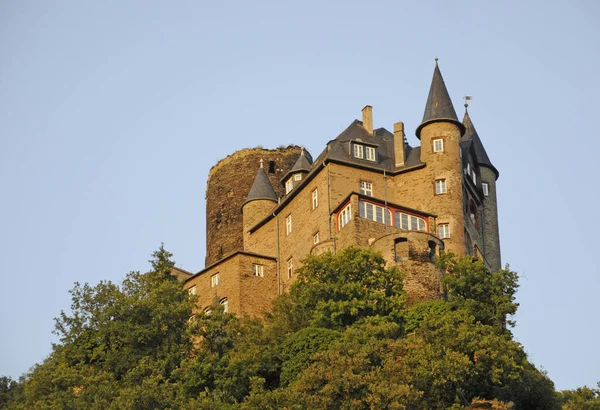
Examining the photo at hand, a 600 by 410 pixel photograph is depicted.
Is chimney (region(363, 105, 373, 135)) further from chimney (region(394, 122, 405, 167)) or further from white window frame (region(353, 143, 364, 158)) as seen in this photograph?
white window frame (region(353, 143, 364, 158))

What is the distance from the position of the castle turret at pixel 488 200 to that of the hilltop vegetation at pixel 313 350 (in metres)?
13.2

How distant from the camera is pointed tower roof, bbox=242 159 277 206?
79.2m

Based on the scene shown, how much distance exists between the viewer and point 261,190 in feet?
262

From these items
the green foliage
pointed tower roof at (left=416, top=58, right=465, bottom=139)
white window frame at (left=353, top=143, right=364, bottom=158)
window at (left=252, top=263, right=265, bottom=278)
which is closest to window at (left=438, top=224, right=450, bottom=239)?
pointed tower roof at (left=416, top=58, right=465, bottom=139)

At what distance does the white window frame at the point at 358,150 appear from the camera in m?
69.9

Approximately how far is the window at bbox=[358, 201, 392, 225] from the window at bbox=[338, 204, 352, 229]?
0.59m

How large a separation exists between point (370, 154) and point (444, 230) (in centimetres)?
753

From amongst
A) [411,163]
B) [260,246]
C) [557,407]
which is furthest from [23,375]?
[557,407]

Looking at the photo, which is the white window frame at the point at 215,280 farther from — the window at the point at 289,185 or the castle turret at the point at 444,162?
the castle turret at the point at 444,162

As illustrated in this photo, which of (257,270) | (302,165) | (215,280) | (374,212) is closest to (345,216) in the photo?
(374,212)

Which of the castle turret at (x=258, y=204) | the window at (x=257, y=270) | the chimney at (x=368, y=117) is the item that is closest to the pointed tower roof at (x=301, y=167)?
the castle turret at (x=258, y=204)

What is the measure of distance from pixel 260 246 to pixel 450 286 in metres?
21.2

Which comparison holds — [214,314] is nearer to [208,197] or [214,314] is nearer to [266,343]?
[266,343]

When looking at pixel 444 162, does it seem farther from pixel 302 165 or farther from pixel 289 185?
pixel 289 185
